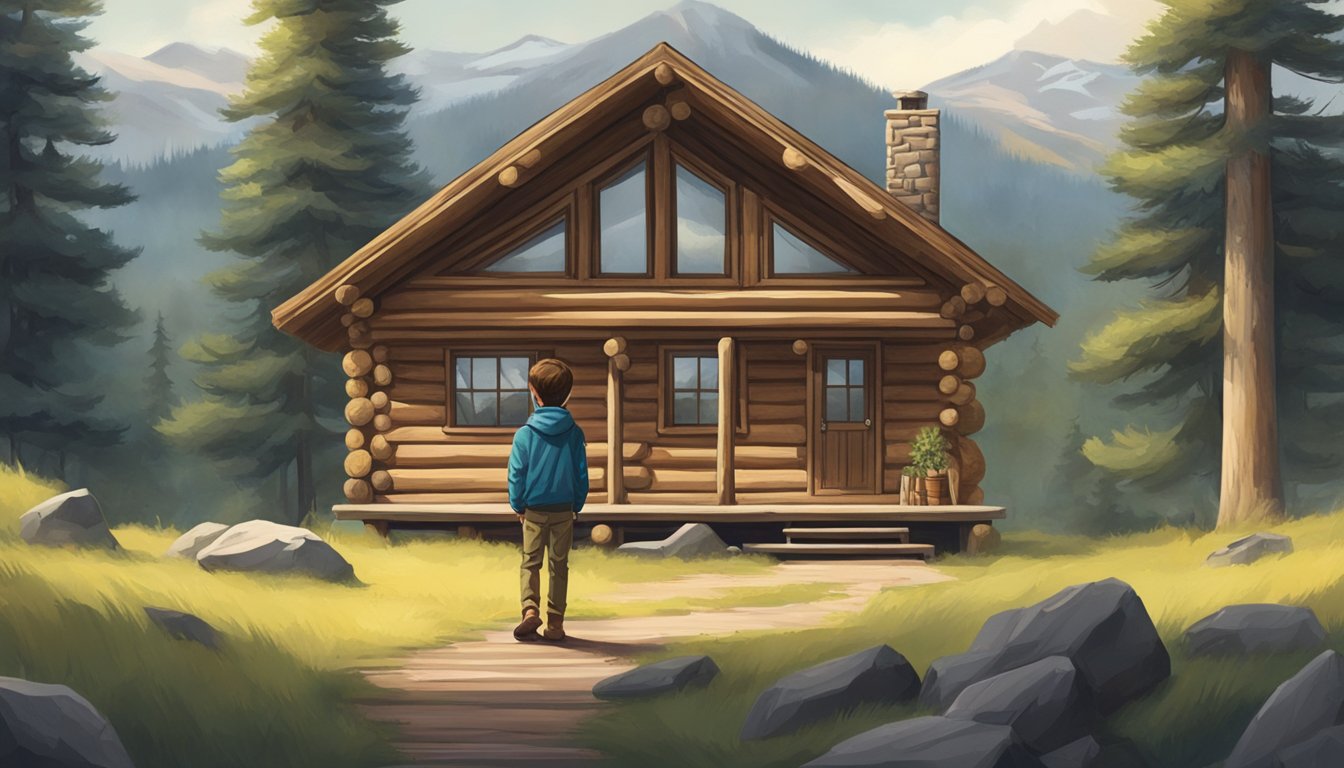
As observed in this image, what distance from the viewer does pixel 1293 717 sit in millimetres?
8078

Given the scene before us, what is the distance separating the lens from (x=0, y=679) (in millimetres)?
8023

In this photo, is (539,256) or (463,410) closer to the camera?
(539,256)

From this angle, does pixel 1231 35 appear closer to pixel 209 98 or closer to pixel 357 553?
pixel 357 553

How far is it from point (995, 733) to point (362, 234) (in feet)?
80.5

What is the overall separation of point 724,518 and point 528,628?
8.92 metres

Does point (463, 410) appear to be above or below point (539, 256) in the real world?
below

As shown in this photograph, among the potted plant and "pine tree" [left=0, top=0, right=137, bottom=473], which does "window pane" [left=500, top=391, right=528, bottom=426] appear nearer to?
the potted plant

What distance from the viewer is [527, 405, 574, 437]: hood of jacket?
12039mm

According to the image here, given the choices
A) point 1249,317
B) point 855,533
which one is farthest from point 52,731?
point 1249,317

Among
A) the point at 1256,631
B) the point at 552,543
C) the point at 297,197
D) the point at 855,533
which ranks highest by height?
→ the point at 297,197

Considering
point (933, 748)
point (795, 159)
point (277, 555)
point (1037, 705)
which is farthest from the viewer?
point (795, 159)

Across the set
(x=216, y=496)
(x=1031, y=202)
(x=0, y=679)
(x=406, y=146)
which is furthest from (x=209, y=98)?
(x=0, y=679)

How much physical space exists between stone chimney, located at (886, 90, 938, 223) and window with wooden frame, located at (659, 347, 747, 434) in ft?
12.0

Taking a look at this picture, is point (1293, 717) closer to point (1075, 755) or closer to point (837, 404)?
point (1075, 755)
